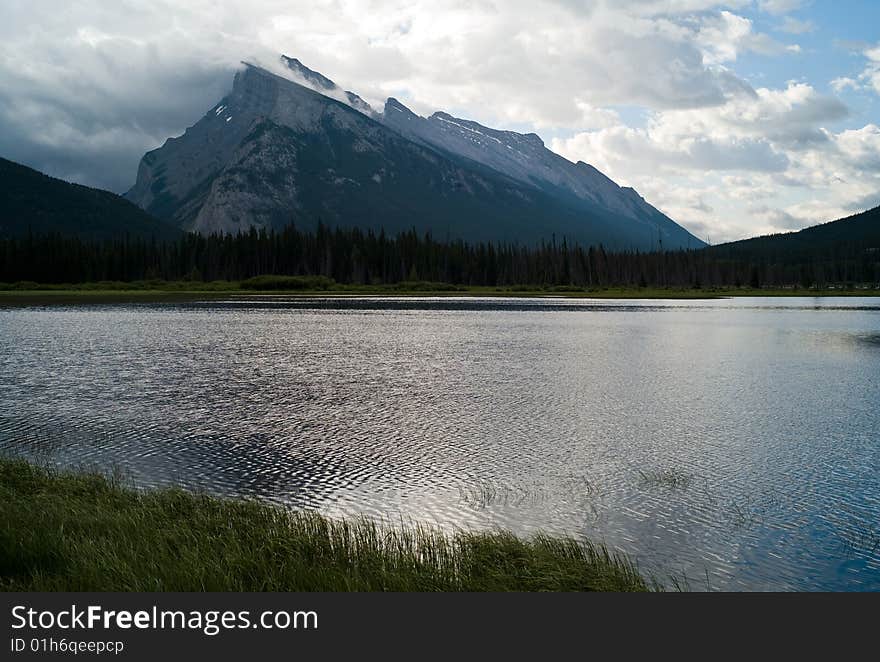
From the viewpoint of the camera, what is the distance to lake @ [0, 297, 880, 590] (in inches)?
643

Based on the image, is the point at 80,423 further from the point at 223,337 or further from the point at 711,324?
the point at 711,324

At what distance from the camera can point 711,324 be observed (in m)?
83.7

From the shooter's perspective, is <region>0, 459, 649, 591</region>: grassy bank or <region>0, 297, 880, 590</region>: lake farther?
<region>0, 297, 880, 590</region>: lake

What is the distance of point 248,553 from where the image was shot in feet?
40.4

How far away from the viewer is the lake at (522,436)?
53.6ft

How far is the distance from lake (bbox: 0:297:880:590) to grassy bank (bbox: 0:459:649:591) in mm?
1865

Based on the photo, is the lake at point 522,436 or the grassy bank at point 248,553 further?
the lake at point 522,436

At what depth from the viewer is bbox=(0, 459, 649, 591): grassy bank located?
11172 mm

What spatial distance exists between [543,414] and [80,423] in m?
18.5

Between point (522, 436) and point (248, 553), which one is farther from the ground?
point (248, 553)

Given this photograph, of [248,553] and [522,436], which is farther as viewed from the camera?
[522,436]

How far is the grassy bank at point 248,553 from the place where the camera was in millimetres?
11172

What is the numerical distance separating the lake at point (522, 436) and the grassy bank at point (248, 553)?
6.12 feet

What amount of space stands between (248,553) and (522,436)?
14.9 meters
